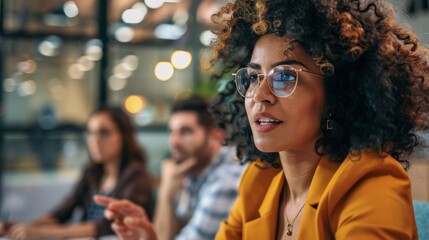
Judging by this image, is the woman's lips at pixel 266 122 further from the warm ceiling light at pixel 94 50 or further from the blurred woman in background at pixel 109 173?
the warm ceiling light at pixel 94 50

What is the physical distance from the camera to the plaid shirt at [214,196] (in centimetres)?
221

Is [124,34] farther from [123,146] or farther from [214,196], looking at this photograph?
[214,196]

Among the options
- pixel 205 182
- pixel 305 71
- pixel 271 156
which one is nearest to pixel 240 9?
pixel 305 71

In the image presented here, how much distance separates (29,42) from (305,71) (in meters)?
4.83

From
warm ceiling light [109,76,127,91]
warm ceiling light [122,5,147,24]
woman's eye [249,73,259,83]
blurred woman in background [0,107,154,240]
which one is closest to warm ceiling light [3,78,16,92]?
warm ceiling light [109,76,127,91]

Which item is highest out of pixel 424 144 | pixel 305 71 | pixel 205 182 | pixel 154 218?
pixel 305 71

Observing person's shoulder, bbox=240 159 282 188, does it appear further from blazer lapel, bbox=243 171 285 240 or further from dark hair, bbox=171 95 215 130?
dark hair, bbox=171 95 215 130

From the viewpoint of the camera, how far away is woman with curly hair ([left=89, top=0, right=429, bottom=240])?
0.98 m

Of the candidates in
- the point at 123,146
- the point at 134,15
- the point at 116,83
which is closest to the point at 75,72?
the point at 116,83

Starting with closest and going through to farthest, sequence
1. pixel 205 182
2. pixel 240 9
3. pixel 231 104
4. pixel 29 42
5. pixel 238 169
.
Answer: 1. pixel 240 9
2. pixel 231 104
3. pixel 238 169
4. pixel 205 182
5. pixel 29 42

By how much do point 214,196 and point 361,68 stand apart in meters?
1.32

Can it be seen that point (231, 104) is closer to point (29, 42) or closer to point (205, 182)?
point (205, 182)

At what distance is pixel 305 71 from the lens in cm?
109

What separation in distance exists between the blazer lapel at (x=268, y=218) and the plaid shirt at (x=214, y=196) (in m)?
0.76
